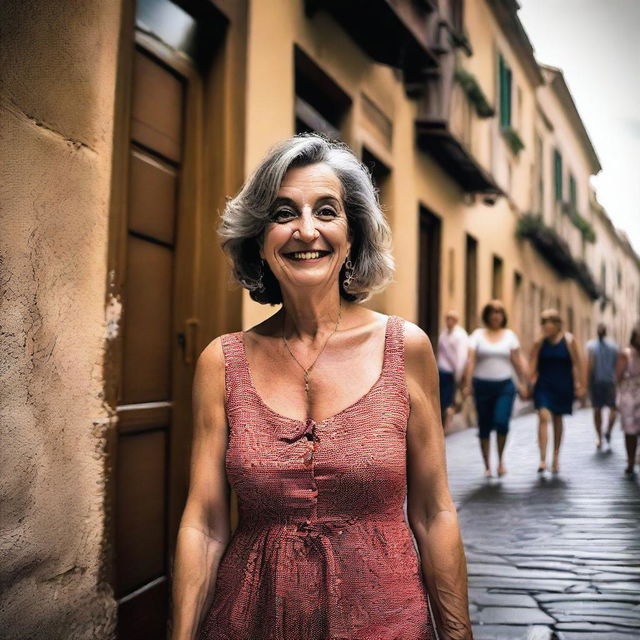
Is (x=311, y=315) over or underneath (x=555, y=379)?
over

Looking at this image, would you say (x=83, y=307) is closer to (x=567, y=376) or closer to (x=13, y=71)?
(x=13, y=71)

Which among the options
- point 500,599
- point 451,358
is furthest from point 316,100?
point 500,599

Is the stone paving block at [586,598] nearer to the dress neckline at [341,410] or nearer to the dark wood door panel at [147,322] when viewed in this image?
the dark wood door panel at [147,322]

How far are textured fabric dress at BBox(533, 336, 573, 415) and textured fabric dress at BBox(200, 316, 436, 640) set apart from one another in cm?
788

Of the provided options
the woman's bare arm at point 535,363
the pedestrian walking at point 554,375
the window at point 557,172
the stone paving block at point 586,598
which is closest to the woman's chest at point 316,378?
the stone paving block at point 586,598

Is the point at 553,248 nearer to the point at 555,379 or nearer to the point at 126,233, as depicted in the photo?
the point at 555,379

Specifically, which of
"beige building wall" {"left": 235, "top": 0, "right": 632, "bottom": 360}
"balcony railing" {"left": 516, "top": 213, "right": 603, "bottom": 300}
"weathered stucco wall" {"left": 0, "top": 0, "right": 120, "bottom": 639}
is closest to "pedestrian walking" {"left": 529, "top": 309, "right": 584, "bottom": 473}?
"beige building wall" {"left": 235, "top": 0, "right": 632, "bottom": 360}

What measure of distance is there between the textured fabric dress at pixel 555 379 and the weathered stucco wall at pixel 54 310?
6.99 metres

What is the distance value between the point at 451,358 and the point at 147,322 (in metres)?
7.16

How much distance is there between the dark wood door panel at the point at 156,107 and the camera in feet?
14.2

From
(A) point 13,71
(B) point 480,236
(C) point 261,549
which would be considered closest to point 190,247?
(A) point 13,71

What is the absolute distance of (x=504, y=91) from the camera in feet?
61.9

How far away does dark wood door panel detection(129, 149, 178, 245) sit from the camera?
4254mm

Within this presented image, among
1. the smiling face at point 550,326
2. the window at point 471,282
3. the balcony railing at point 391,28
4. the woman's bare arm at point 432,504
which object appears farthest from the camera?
the window at point 471,282
